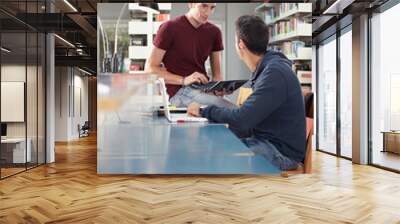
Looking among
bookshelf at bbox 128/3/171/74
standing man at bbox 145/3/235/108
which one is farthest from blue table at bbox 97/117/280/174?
bookshelf at bbox 128/3/171/74

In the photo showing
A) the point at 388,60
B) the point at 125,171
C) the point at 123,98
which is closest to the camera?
the point at 123,98

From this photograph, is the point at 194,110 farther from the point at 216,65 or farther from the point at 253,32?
the point at 253,32

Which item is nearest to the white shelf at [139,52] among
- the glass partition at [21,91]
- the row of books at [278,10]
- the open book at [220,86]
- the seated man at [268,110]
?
the open book at [220,86]

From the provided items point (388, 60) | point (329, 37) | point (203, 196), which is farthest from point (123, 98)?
point (329, 37)

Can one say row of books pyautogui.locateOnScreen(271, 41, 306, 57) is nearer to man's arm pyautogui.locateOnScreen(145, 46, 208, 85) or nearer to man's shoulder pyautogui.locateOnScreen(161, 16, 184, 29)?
man's arm pyautogui.locateOnScreen(145, 46, 208, 85)

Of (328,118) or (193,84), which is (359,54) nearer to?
(328,118)

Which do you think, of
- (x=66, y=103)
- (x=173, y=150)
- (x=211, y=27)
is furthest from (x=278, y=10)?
(x=66, y=103)

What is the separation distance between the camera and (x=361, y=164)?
325 inches

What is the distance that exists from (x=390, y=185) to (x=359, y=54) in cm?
305

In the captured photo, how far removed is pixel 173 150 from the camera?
518 cm

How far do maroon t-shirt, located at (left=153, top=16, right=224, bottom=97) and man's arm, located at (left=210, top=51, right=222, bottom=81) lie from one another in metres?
0.08

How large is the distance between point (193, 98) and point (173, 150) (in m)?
0.65

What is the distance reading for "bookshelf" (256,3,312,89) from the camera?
468 cm

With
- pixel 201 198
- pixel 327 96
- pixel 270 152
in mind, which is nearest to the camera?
pixel 270 152
